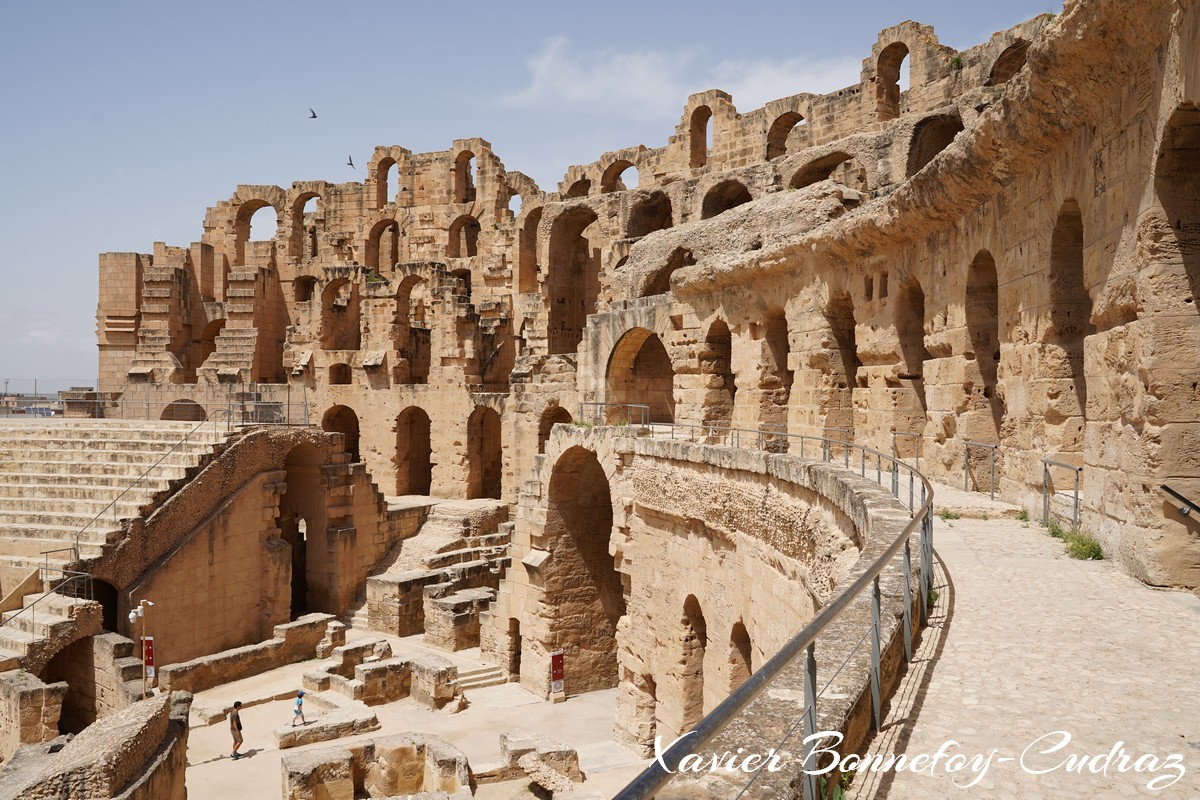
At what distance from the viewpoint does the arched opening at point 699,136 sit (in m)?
27.0

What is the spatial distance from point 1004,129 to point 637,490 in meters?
8.11

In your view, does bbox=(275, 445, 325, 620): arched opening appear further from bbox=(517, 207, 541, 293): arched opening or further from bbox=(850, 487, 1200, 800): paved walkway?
bbox=(850, 487, 1200, 800): paved walkway

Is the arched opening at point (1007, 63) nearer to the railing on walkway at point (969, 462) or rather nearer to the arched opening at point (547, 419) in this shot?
the railing on walkway at point (969, 462)

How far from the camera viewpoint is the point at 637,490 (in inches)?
572

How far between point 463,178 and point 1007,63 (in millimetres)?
22093

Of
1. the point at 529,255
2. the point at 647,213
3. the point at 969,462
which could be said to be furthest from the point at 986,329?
the point at 529,255

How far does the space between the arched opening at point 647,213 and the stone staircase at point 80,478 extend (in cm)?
1286

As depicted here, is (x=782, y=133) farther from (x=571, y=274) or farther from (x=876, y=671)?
(x=876, y=671)

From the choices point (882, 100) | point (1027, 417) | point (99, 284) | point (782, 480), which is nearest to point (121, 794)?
point (782, 480)

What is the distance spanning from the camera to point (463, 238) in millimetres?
35781

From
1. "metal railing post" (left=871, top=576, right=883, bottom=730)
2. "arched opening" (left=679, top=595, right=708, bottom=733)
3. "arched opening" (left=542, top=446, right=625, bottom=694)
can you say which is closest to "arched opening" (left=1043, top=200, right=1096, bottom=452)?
"metal railing post" (left=871, top=576, right=883, bottom=730)

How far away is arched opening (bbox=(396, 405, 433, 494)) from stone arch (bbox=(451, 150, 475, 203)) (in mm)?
10617

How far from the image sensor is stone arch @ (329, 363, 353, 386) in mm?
28984

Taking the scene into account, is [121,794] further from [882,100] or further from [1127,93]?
[882,100]
